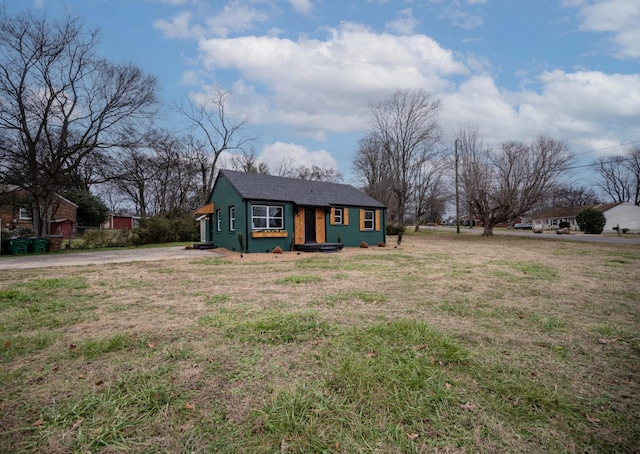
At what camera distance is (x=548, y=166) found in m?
21.6

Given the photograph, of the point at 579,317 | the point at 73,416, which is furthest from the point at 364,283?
the point at 73,416

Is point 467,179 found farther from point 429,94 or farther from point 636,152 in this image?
point 636,152

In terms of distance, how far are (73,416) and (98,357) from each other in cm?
104

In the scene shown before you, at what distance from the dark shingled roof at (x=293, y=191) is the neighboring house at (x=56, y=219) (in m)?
23.3

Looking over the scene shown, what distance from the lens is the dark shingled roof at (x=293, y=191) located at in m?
15.4

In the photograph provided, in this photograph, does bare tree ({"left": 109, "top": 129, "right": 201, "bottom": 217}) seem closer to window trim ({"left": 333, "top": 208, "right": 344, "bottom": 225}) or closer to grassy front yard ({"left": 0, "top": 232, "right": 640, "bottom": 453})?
window trim ({"left": 333, "top": 208, "right": 344, "bottom": 225})

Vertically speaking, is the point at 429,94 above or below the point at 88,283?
above

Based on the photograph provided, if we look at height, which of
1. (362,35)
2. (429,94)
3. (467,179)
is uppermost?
(429,94)

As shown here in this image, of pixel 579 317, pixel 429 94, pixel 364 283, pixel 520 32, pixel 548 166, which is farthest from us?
pixel 429 94

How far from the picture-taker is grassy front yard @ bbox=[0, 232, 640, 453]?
1.97m

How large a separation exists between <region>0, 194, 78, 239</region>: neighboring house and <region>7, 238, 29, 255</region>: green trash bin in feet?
54.2

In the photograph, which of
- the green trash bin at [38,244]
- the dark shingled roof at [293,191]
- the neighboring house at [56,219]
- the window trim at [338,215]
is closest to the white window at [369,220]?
the dark shingled roof at [293,191]

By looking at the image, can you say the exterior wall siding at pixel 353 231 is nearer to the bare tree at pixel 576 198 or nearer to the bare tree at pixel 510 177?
the bare tree at pixel 510 177

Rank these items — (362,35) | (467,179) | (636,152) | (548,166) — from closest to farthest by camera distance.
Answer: (362,35) < (548,166) < (467,179) < (636,152)
